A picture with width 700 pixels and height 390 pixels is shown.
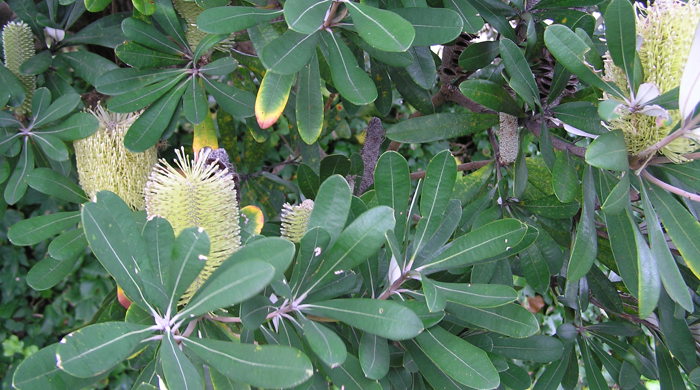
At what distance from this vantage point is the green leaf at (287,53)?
64 cm

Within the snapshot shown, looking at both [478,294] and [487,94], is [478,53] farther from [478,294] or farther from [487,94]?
[478,294]

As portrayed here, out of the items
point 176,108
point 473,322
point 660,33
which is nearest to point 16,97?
point 176,108

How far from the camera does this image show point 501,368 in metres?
0.71

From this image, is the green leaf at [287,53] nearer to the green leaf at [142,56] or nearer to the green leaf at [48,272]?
the green leaf at [142,56]

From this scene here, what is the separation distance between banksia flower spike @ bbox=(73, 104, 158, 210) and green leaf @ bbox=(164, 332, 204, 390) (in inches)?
14.0

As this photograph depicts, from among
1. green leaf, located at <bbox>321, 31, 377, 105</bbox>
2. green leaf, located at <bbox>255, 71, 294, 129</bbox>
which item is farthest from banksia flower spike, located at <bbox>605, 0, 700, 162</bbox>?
green leaf, located at <bbox>255, 71, 294, 129</bbox>

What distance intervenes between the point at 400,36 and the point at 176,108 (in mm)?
439

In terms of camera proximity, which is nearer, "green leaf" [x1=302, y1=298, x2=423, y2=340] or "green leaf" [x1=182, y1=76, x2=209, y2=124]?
A: "green leaf" [x1=302, y1=298, x2=423, y2=340]

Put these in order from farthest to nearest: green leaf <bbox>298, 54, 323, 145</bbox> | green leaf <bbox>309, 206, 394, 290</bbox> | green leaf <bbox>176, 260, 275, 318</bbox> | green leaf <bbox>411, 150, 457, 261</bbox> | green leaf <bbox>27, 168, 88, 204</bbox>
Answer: green leaf <bbox>27, 168, 88, 204</bbox>, green leaf <bbox>298, 54, 323, 145</bbox>, green leaf <bbox>411, 150, 457, 261</bbox>, green leaf <bbox>309, 206, 394, 290</bbox>, green leaf <bbox>176, 260, 275, 318</bbox>

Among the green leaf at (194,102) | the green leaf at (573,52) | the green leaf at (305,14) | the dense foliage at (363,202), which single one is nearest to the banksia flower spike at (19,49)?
the dense foliage at (363,202)

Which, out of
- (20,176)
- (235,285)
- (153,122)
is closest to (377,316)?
(235,285)

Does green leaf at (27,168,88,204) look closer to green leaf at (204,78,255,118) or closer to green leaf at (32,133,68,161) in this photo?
green leaf at (32,133,68,161)

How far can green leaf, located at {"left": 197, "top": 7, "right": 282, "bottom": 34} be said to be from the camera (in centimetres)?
67

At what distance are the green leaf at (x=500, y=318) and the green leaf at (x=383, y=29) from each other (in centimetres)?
31
